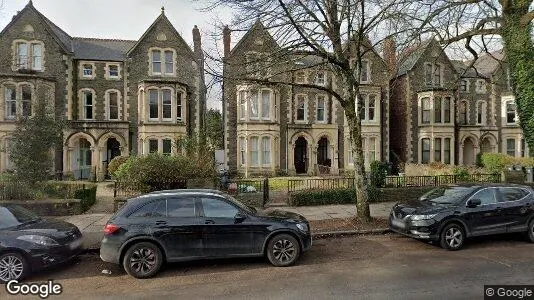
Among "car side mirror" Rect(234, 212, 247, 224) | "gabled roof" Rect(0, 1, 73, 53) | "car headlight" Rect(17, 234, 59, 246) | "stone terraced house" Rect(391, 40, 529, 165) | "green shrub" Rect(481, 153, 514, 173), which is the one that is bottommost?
"car headlight" Rect(17, 234, 59, 246)

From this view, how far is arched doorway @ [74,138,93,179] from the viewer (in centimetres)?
2352

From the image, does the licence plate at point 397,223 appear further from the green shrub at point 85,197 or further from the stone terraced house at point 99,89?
the stone terraced house at point 99,89

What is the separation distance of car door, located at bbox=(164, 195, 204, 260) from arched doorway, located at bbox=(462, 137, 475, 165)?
98.6ft

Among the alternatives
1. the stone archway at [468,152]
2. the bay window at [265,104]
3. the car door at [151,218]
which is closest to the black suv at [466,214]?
the car door at [151,218]

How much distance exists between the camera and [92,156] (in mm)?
23016

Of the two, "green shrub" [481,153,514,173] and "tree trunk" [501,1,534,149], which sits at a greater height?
"tree trunk" [501,1,534,149]

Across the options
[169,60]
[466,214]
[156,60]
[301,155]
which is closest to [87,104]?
[156,60]

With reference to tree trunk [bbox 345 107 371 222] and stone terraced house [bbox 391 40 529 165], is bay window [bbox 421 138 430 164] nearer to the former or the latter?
stone terraced house [bbox 391 40 529 165]

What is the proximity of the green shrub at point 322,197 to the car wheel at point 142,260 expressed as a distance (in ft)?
24.4

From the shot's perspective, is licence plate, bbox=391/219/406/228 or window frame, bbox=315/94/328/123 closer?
licence plate, bbox=391/219/406/228

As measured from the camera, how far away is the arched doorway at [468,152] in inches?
1169

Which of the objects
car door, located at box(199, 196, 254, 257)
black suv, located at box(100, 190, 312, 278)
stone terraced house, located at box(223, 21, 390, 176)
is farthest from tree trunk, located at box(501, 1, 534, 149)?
car door, located at box(199, 196, 254, 257)

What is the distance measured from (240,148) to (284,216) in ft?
55.6

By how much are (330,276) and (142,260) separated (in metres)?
3.66
